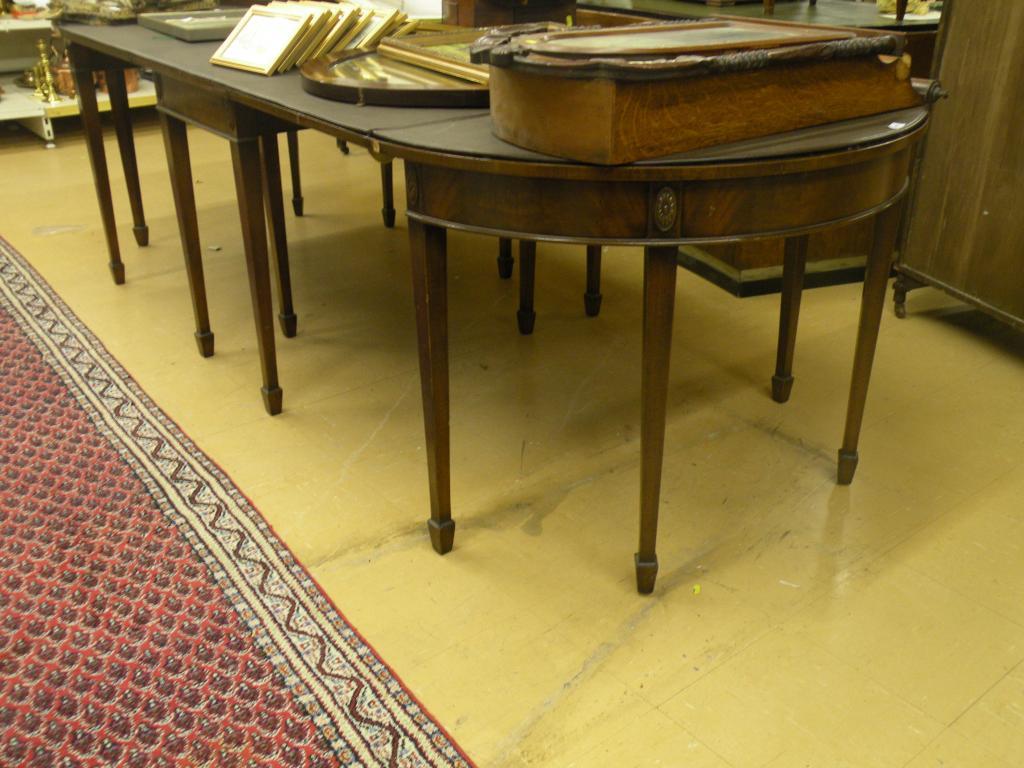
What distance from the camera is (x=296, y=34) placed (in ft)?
6.63

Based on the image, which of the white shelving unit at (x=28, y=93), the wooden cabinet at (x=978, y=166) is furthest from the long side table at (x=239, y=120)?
the white shelving unit at (x=28, y=93)

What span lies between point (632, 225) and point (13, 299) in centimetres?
229

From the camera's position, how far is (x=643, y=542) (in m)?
1.65

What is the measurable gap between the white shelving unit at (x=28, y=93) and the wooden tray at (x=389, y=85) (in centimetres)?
277

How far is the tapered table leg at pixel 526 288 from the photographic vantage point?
2.57m

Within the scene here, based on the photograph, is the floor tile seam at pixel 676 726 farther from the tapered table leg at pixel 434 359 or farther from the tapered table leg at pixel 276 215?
the tapered table leg at pixel 276 215

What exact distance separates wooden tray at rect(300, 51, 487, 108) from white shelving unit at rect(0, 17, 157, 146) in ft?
9.09

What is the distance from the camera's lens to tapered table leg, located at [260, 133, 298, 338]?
8.00 feet

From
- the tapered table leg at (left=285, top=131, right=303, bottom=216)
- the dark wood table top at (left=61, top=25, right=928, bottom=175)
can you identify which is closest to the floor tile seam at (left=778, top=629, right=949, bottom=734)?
the dark wood table top at (left=61, top=25, right=928, bottom=175)

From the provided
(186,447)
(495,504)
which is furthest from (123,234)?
(495,504)

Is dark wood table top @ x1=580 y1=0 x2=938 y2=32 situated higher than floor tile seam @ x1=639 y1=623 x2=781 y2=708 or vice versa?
dark wood table top @ x1=580 y1=0 x2=938 y2=32

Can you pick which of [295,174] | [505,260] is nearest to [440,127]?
[505,260]

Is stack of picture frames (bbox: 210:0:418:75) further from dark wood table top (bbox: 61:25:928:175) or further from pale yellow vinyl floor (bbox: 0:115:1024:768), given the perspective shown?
pale yellow vinyl floor (bbox: 0:115:1024:768)

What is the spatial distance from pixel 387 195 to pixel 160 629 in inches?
88.0
